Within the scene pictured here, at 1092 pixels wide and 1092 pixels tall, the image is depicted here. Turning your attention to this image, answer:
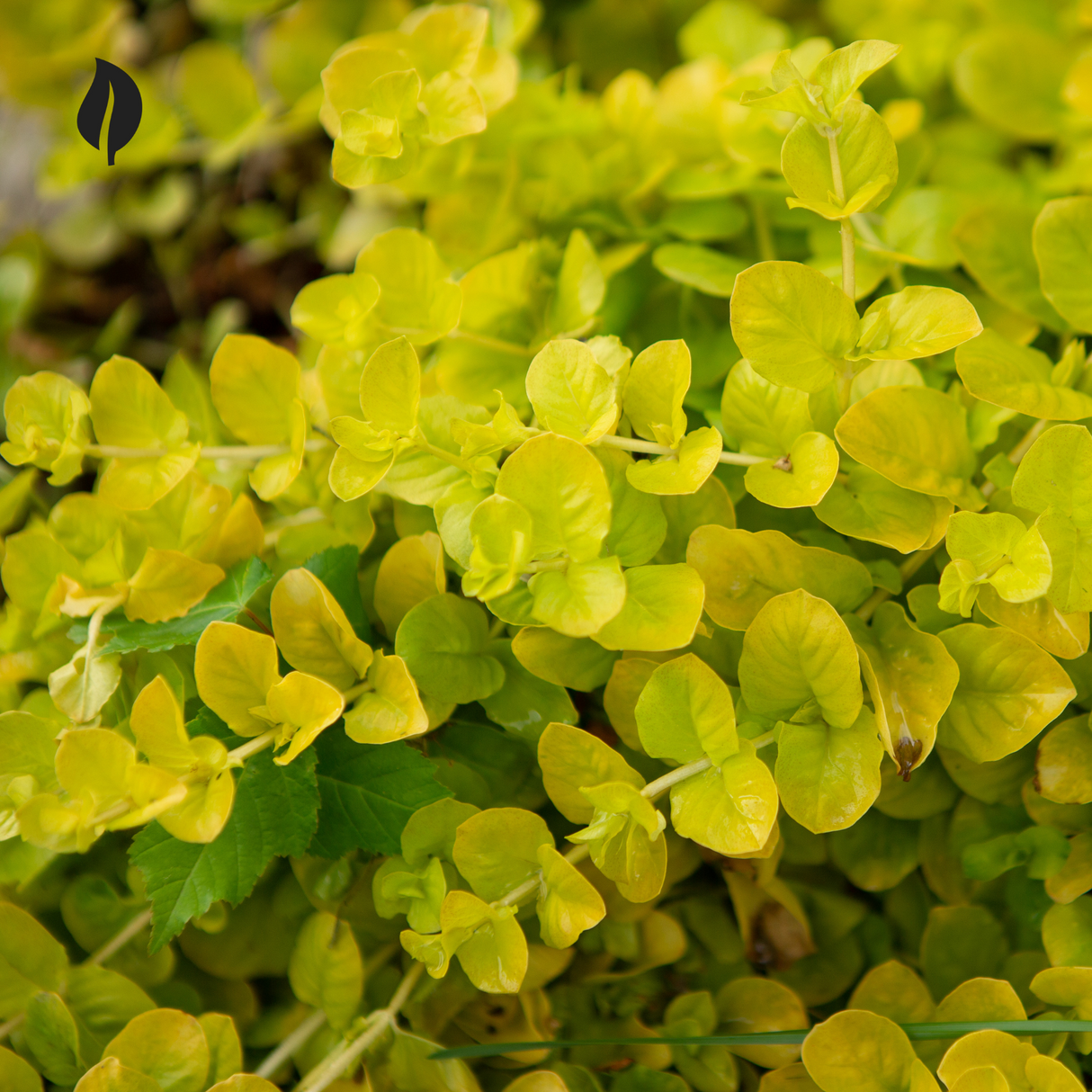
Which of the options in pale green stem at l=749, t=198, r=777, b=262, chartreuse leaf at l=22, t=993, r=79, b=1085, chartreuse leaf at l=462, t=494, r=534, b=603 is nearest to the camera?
chartreuse leaf at l=462, t=494, r=534, b=603

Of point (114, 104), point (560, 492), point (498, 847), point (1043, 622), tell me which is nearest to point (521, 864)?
point (498, 847)

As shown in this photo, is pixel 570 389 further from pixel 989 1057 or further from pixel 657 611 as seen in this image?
pixel 989 1057

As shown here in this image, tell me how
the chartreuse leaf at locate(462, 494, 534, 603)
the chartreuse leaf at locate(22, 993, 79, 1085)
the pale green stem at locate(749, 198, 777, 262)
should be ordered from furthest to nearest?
the pale green stem at locate(749, 198, 777, 262)
the chartreuse leaf at locate(22, 993, 79, 1085)
the chartreuse leaf at locate(462, 494, 534, 603)

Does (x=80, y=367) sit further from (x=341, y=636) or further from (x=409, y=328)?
(x=341, y=636)

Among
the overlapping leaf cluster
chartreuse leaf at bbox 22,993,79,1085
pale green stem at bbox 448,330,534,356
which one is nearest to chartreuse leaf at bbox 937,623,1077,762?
the overlapping leaf cluster

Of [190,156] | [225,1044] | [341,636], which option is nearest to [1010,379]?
[341,636]

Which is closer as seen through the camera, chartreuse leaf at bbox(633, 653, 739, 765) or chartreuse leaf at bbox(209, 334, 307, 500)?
chartreuse leaf at bbox(633, 653, 739, 765)

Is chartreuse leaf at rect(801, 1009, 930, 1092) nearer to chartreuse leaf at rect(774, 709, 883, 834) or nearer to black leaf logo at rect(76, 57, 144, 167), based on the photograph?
chartreuse leaf at rect(774, 709, 883, 834)
